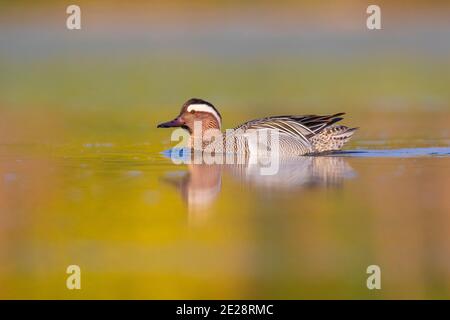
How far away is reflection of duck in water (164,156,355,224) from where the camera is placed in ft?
29.3

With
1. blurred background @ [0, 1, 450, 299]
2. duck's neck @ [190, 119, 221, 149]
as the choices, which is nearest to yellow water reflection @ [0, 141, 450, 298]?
blurred background @ [0, 1, 450, 299]

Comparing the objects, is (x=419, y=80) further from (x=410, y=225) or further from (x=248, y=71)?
(x=410, y=225)

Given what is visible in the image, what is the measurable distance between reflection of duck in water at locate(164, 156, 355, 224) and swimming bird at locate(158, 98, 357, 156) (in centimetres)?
68

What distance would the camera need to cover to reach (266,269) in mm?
6883

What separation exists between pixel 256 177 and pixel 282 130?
2288mm

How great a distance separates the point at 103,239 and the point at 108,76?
14.3m

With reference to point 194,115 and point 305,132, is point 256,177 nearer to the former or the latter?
point 305,132

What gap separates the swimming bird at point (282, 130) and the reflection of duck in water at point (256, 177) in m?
0.68

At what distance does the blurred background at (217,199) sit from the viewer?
6.78 meters

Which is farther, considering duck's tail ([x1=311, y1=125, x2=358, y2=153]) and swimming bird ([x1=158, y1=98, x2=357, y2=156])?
duck's tail ([x1=311, y1=125, x2=358, y2=153])

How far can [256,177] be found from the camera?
10.0m

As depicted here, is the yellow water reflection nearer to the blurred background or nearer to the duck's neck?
the blurred background

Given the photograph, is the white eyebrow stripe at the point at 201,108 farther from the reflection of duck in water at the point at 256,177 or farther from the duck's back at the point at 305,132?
the reflection of duck in water at the point at 256,177

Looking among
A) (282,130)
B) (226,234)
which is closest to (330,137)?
(282,130)
